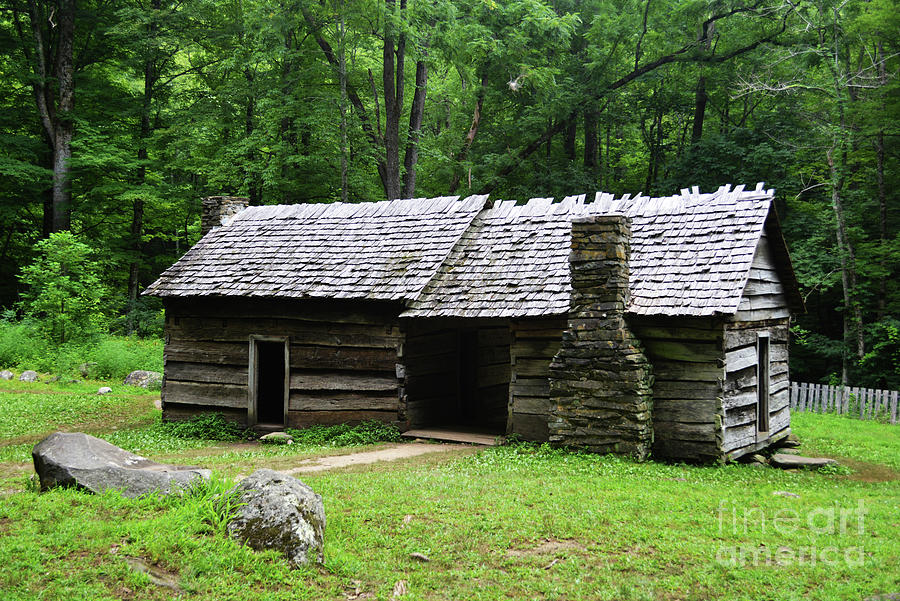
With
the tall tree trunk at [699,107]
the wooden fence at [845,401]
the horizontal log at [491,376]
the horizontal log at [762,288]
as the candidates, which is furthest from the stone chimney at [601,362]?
the tall tree trunk at [699,107]

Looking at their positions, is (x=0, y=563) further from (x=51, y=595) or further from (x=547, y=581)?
(x=547, y=581)

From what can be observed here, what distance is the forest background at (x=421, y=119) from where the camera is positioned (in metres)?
22.9

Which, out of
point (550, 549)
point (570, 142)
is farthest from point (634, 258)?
point (570, 142)

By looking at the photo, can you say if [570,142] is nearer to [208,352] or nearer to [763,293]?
[763,293]

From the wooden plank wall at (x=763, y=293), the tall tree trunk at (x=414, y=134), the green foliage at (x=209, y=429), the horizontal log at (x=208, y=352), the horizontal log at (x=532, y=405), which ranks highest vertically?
the tall tree trunk at (x=414, y=134)

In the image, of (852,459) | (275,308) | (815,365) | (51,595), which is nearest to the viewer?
(51,595)

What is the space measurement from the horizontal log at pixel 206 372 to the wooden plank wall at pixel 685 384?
27.8 ft

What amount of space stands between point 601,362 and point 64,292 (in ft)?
58.5

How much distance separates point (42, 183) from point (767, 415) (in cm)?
2655

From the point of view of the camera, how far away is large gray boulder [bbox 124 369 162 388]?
20922 mm

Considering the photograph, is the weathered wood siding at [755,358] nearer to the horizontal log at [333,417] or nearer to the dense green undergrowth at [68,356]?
the horizontal log at [333,417]

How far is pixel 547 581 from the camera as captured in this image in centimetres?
582

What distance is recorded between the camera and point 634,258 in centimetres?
1255

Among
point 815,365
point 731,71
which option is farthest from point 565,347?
point 731,71
